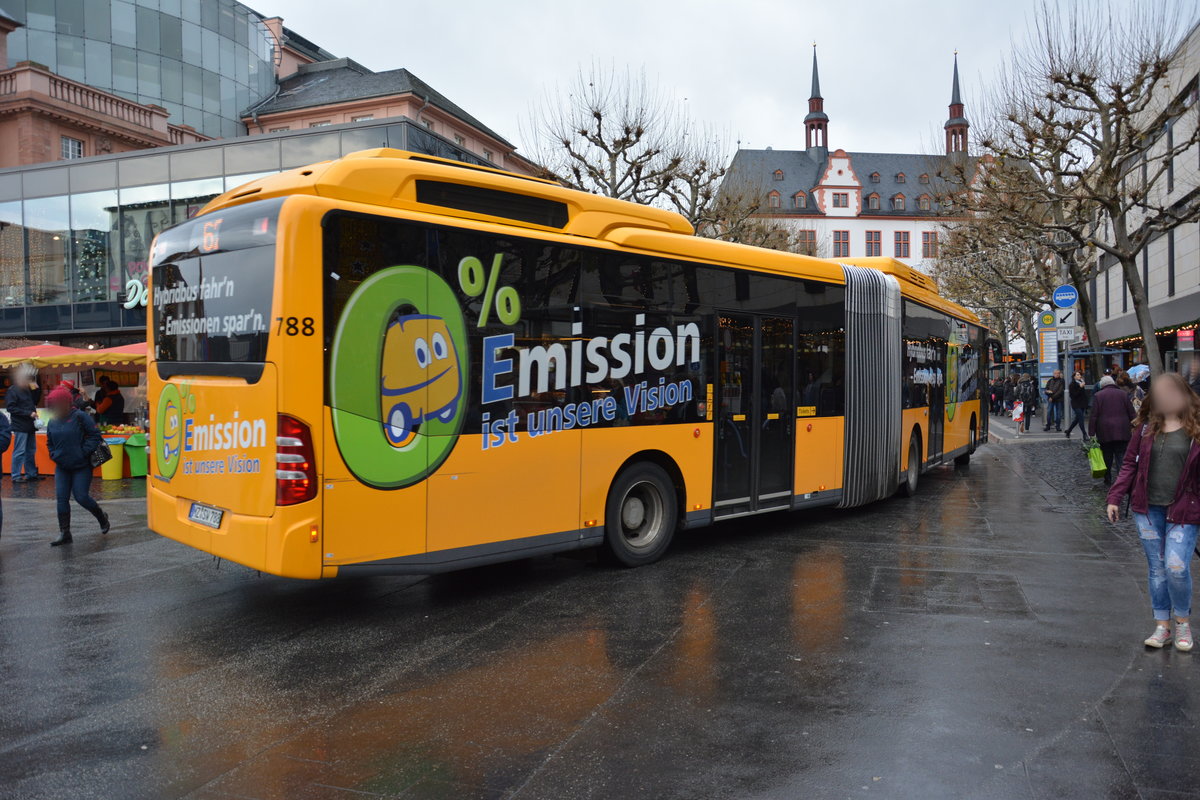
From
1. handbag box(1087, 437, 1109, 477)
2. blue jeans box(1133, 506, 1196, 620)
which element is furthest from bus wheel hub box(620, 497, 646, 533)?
handbag box(1087, 437, 1109, 477)

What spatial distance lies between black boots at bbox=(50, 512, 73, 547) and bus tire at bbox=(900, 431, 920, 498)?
10.7 m

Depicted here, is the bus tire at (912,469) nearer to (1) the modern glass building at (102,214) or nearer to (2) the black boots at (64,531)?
(2) the black boots at (64,531)

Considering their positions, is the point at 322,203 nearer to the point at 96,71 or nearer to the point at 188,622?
the point at 188,622

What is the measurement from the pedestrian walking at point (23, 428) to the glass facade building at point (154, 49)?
32.6 m

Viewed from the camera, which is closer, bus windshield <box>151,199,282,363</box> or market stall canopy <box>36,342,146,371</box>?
bus windshield <box>151,199,282,363</box>

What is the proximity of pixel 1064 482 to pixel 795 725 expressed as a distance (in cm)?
1234

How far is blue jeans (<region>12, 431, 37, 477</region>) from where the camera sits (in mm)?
15797

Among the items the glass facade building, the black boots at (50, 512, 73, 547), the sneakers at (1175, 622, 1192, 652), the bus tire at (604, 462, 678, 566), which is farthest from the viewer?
the glass facade building

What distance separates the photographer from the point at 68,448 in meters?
9.54

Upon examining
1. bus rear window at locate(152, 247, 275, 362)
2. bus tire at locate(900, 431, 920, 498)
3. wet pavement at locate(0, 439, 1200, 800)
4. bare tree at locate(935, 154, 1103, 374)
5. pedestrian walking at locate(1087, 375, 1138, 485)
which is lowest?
wet pavement at locate(0, 439, 1200, 800)

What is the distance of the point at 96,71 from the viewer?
42219 mm

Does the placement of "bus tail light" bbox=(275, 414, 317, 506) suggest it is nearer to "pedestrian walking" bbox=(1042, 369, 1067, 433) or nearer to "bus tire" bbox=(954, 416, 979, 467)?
"bus tire" bbox=(954, 416, 979, 467)

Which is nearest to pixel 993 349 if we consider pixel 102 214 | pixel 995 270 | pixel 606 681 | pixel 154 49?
pixel 995 270

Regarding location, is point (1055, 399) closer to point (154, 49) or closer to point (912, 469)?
point (912, 469)
